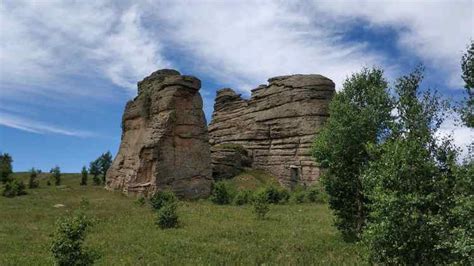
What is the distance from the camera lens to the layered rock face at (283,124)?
73.6 metres

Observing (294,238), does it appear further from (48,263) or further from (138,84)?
(138,84)

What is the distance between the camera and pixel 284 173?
76.7m

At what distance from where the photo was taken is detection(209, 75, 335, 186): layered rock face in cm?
7356

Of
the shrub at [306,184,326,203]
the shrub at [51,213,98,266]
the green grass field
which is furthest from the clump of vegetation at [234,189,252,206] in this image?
the shrub at [51,213,98,266]

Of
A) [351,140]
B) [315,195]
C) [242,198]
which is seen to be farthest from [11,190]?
[351,140]

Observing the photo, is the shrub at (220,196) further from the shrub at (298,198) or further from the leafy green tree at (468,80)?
the leafy green tree at (468,80)

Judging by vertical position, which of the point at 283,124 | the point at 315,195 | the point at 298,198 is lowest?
the point at 298,198

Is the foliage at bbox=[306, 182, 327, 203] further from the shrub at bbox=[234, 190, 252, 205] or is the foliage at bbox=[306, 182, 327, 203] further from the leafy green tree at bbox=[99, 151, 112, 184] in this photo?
the leafy green tree at bbox=[99, 151, 112, 184]

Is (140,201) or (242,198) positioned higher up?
(242,198)

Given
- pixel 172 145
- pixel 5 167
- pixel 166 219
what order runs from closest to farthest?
pixel 166 219 → pixel 172 145 → pixel 5 167

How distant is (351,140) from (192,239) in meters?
11.1

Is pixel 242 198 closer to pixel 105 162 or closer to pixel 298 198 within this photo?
pixel 298 198

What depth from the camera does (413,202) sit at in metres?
15.4

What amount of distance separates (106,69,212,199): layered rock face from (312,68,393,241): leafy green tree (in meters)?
29.5
